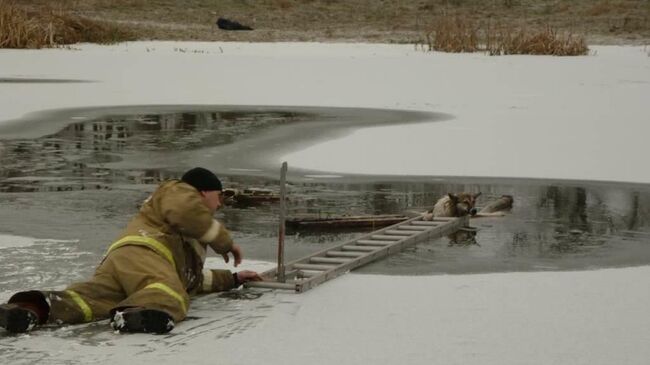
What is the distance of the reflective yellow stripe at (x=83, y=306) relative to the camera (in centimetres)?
658

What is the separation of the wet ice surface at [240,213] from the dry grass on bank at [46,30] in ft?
44.8

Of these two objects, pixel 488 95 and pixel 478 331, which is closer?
pixel 478 331

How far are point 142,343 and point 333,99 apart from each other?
47.2ft

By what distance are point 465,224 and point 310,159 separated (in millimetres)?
3676

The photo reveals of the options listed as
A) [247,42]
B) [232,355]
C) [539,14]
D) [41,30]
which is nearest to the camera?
[232,355]

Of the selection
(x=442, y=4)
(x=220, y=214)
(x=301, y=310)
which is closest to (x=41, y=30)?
(x=442, y=4)

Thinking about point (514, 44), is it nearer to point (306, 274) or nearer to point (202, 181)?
point (306, 274)

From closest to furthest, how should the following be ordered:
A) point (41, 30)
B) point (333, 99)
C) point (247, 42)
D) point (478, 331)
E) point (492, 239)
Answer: point (478, 331) < point (492, 239) < point (333, 99) < point (41, 30) < point (247, 42)

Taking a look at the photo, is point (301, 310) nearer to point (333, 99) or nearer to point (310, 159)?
point (310, 159)

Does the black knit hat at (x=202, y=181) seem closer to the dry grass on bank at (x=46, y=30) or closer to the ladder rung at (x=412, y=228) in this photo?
the ladder rung at (x=412, y=228)

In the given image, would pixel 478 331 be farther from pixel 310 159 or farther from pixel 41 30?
pixel 41 30

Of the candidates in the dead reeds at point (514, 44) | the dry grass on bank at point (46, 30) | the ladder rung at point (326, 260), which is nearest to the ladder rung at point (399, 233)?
the ladder rung at point (326, 260)

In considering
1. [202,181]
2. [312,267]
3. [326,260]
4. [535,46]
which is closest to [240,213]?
[326,260]

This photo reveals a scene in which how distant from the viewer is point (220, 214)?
1017cm
